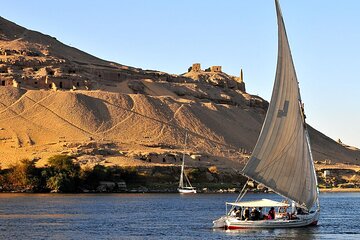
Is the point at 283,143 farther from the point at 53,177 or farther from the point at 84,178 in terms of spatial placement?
the point at 53,177

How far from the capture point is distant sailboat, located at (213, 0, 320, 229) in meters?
41.9

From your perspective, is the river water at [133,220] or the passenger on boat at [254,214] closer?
the river water at [133,220]

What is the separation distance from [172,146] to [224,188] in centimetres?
1584

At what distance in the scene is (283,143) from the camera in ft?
139

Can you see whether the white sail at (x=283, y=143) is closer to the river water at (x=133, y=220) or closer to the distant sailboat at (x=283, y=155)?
the distant sailboat at (x=283, y=155)

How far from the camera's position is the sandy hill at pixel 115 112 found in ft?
343

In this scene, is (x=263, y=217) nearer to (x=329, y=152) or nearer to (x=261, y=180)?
(x=261, y=180)

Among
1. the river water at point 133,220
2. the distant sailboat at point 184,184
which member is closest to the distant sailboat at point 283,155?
the river water at point 133,220

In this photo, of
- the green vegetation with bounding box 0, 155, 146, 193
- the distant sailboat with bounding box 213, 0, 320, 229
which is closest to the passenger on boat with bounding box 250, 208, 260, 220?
the distant sailboat with bounding box 213, 0, 320, 229

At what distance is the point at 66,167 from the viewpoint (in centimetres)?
8756

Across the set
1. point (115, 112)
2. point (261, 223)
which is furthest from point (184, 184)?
point (261, 223)

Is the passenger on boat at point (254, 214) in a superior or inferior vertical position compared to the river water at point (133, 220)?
superior

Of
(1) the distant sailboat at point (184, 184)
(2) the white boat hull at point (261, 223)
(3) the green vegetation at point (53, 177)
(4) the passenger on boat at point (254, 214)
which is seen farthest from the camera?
(1) the distant sailboat at point (184, 184)

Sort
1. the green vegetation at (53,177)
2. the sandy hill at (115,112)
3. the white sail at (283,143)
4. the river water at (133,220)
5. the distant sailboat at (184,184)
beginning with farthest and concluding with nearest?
the sandy hill at (115,112) → the distant sailboat at (184,184) → the green vegetation at (53,177) → the river water at (133,220) → the white sail at (283,143)
